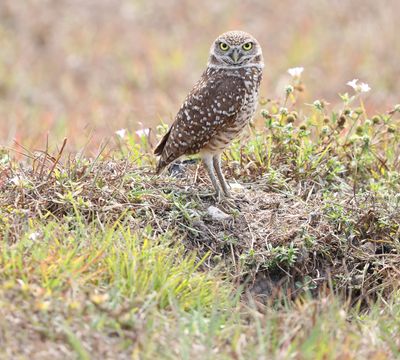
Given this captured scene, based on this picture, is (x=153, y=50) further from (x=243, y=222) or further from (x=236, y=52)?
(x=243, y=222)

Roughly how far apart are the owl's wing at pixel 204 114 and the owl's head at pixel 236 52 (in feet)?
0.38

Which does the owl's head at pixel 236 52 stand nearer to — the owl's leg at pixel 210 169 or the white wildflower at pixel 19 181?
the owl's leg at pixel 210 169

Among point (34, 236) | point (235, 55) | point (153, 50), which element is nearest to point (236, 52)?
point (235, 55)

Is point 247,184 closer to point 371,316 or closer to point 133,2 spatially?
point 371,316

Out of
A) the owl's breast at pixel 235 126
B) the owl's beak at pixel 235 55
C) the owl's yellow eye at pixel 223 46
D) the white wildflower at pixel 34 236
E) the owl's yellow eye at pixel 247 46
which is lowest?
the white wildflower at pixel 34 236

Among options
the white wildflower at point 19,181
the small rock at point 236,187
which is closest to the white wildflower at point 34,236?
the white wildflower at point 19,181

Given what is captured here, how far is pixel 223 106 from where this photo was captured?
5.23 m

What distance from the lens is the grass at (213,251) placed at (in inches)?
147

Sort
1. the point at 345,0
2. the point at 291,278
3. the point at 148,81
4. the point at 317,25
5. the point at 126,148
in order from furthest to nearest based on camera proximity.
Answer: the point at 345,0 → the point at 317,25 → the point at 148,81 → the point at 126,148 → the point at 291,278

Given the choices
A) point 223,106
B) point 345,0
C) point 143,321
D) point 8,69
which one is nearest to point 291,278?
point 223,106

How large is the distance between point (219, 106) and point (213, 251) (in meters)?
0.95

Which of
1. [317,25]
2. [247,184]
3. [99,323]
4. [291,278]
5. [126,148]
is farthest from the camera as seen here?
[317,25]

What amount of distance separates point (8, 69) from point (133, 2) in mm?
3098

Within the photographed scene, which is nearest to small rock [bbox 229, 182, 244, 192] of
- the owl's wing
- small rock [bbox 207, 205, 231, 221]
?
small rock [bbox 207, 205, 231, 221]
